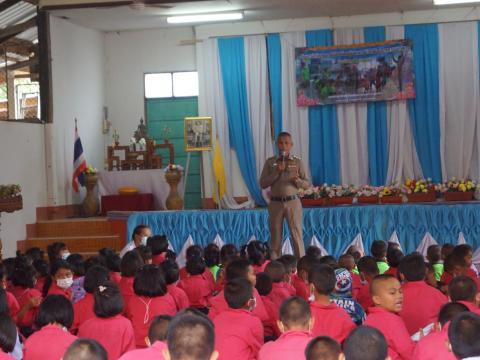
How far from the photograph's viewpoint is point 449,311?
406 centimetres

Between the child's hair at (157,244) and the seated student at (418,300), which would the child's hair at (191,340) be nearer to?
the seated student at (418,300)

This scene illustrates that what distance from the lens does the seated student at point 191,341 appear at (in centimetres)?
272

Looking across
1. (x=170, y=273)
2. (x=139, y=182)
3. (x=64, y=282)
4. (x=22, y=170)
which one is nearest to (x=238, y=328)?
(x=170, y=273)

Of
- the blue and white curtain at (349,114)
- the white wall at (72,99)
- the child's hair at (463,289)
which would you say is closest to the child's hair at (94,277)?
the child's hair at (463,289)

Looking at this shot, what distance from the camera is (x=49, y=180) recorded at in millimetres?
12219

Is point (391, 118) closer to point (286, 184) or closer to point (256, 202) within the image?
point (256, 202)

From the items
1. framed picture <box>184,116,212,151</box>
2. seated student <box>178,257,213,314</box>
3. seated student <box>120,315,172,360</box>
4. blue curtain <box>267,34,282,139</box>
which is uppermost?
blue curtain <box>267,34,282,139</box>

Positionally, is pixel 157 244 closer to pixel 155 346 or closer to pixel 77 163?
pixel 155 346

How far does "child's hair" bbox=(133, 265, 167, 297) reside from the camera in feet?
17.7

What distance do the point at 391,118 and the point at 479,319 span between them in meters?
10.4

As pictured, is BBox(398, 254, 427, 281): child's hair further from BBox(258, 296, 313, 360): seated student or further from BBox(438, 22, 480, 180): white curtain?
BBox(438, 22, 480, 180): white curtain

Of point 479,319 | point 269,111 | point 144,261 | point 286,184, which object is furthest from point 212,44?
point 479,319

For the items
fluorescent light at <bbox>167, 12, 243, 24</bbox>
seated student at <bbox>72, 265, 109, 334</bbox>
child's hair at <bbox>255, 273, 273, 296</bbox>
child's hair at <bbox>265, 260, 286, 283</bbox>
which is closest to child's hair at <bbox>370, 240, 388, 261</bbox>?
child's hair at <bbox>265, 260, 286, 283</bbox>

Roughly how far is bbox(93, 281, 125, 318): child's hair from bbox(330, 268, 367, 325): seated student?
4.57ft
